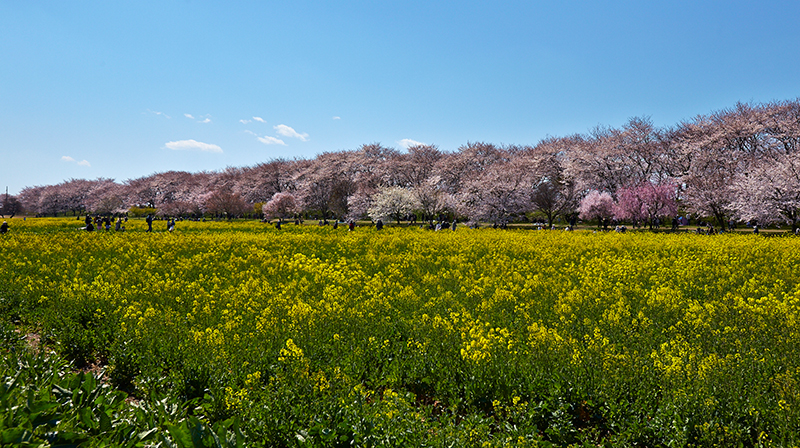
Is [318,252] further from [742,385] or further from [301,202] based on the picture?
[301,202]

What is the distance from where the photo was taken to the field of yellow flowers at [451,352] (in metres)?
4.21

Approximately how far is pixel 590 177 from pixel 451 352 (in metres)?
50.4

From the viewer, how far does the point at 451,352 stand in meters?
6.05

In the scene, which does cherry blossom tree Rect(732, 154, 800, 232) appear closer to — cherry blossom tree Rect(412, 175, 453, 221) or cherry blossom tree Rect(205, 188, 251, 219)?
cherry blossom tree Rect(412, 175, 453, 221)

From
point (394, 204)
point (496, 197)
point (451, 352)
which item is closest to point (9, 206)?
point (394, 204)

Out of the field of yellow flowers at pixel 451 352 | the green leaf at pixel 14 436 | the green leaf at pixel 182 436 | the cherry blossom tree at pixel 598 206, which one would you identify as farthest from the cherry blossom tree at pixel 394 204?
the green leaf at pixel 14 436

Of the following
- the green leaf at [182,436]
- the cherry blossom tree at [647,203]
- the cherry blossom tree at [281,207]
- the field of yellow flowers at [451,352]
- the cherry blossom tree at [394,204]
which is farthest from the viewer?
the cherry blossom tree at [281,207]

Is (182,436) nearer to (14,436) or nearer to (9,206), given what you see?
(14,436)

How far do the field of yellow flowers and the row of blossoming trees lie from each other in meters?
31.2

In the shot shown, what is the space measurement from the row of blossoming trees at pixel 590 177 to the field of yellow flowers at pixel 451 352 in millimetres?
31164

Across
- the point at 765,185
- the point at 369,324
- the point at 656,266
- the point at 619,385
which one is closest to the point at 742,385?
the point at 619,385

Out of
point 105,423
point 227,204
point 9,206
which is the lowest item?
point 105,423

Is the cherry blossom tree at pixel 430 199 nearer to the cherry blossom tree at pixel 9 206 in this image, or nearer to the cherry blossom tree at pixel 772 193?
the cherry blossom tree at pixel 772 193

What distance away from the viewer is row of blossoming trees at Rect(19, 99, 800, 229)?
3772 centimetres
